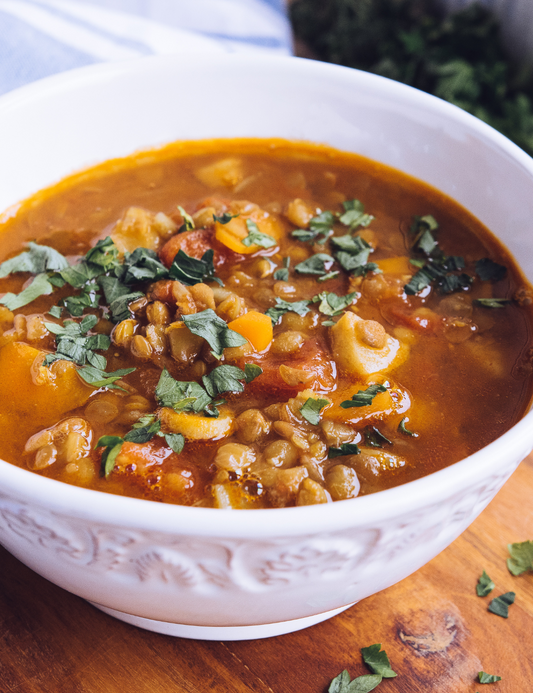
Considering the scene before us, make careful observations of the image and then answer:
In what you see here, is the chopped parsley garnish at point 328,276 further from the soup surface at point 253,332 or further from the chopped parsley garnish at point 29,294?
the chopped parsley garnish at point 29,294

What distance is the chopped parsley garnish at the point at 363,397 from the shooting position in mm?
2186

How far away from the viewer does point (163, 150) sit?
3299 mm

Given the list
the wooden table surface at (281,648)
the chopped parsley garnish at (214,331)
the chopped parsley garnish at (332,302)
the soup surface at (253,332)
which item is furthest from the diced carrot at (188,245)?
the wooden table surface at (281,648)

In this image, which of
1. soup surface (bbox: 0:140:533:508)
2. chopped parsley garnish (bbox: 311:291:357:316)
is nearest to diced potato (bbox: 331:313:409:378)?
soup surface (bbox: 0:140:533:508)

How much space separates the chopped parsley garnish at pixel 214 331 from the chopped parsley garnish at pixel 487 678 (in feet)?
4.05

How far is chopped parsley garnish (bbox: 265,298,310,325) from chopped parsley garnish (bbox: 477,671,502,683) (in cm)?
129

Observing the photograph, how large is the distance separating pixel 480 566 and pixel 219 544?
1.20 metres

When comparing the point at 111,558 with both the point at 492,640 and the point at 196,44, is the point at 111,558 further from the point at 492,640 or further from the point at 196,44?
the point at 196,44

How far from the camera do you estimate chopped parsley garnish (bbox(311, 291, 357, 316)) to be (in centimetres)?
256

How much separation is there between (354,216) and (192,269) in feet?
2.65

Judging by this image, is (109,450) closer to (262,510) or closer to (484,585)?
(262,510)

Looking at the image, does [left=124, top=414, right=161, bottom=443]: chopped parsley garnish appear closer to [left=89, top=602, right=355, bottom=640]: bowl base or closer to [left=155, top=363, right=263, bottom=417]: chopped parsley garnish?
[left=155, top=363, right=263, bottom=417]: chopped parsley garnish

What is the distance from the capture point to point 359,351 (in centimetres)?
235

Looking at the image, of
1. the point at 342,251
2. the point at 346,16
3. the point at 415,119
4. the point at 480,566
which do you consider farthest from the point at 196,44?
the point at 480,566
